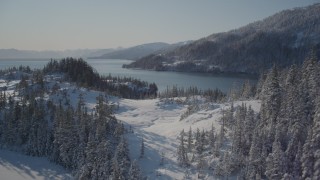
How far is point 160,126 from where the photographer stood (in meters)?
110

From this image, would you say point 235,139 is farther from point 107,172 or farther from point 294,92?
point 107,172

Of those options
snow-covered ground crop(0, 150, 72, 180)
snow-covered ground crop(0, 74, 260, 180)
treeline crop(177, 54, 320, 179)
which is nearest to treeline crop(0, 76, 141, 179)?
snow-covered ground crop(0, 150, 72, 180)

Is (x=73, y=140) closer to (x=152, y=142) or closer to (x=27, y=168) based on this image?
(x=27, y=168)

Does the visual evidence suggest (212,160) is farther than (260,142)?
Yes

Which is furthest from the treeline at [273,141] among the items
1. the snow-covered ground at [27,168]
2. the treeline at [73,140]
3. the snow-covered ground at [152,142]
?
the snow-covered ground at [27,168]

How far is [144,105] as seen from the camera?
146 meters

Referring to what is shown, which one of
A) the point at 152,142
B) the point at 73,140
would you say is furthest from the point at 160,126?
the point at 73,140

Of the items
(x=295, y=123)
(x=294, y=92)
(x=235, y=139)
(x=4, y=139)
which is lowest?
(x=4, y=139)

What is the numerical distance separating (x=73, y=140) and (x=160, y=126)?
1293 inches

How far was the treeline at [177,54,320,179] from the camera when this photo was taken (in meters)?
60.8

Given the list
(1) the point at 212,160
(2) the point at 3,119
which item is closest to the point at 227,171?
(1) the point at 212,160

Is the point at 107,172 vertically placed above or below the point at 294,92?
below

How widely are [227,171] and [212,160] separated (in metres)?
6.94

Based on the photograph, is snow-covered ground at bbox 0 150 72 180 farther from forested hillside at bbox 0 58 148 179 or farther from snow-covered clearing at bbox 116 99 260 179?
snow-covered clearing at bbox 116 99 260 179
